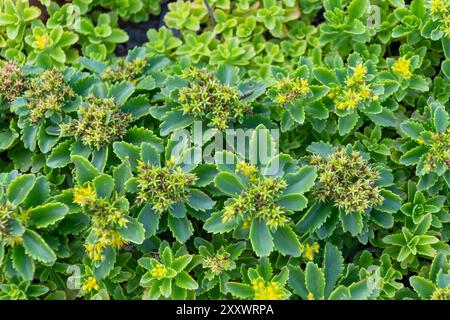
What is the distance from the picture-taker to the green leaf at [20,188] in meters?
2.12

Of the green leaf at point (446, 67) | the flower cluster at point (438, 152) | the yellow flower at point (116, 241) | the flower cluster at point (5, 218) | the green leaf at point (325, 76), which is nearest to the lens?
the flower cluster at point (5, 218)

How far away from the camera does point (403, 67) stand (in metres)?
2.68

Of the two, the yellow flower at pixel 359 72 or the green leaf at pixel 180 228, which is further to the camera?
the yellow flower at pixel 359 72

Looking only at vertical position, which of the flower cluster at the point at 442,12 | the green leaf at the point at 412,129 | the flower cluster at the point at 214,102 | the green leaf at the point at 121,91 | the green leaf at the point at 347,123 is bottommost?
the green leaf at the point at 412,129

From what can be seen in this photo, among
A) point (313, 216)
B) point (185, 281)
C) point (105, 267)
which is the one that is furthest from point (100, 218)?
point (313, 216)

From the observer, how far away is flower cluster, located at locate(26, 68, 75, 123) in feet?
8.04

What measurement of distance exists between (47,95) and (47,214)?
0.62 meters

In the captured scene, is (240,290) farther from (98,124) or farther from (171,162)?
(98,124)

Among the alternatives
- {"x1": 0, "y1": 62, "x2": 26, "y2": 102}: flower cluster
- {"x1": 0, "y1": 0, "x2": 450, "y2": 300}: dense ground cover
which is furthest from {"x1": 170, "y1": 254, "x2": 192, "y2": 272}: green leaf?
{"x1": 0, "y1": 62, "x2": 26, "y2": 102}: flower cluster

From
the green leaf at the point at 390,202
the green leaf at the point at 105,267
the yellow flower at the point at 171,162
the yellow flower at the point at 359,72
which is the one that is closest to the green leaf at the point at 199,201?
the yellow flower at the point at 171,162

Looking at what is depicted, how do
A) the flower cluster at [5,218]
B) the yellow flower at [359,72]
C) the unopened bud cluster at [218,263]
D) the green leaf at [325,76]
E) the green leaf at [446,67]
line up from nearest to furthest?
the flower cluster at [5,218] → the unopened bud cluster at [218,263] → the yellow flower at [359,72] → the green leaf at [325,76] → the green leaf at [446,67]

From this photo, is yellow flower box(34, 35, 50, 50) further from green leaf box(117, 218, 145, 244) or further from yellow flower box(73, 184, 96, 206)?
green leaf box(117, 218, 145, 244)

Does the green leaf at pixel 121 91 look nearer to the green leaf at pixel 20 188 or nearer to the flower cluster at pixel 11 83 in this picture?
the flower cluster at pixel 11 83

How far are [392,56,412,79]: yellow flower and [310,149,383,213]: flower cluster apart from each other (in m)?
0.61
